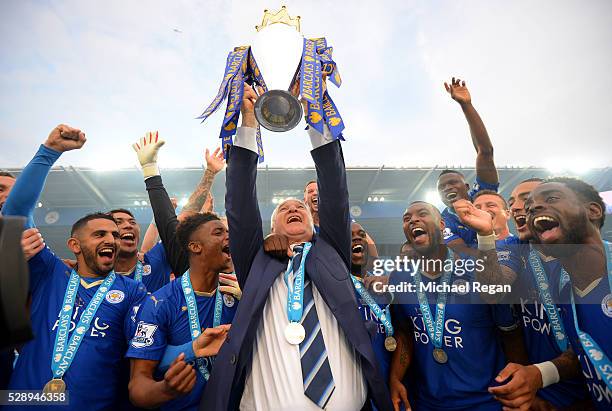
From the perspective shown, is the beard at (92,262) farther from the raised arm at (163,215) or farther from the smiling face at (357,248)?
the smiling face at (357,248)

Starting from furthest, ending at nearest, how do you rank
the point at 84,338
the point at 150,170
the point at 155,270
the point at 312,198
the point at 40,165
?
1. the point at 312,198
2. the point at 155,270
3. the point at 150,170
4. the point at 40,165
5. the point at 84,338

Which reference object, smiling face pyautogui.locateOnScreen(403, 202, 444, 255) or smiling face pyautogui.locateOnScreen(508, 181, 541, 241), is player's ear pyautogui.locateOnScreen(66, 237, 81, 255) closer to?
smiling face pyautogui.locateOnScreen(403, 202, 444, 255)

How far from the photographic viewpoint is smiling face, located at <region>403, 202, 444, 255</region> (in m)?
3.00

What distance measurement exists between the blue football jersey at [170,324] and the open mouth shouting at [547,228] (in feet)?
7.01

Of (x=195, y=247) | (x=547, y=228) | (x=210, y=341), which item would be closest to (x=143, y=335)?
(x=210, y=341)

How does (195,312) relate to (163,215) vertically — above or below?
below

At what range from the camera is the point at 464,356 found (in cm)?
250

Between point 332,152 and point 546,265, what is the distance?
1.85 metres

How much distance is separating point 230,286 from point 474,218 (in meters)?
1.68

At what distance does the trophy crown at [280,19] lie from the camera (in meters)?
1.87

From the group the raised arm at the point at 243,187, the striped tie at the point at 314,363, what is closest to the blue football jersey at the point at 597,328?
the striped tie at the point at 314,363

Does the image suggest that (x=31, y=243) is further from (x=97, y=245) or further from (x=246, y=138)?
(x=246, y=138)

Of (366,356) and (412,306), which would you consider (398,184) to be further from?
(366,356)

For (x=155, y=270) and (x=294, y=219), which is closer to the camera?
(x=294, y=219)
